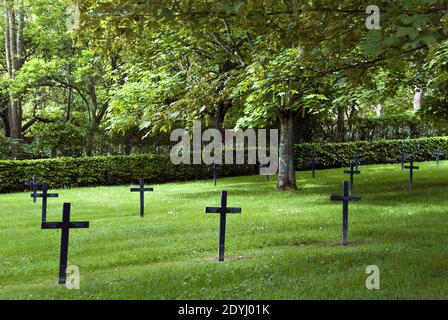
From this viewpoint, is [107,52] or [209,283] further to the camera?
[107,52]

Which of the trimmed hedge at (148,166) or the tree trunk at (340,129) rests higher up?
the tree trunk at (340,129)

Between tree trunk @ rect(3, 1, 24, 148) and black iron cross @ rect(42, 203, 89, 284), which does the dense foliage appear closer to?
tree trunk @ rect(3, 1, 24, 148)

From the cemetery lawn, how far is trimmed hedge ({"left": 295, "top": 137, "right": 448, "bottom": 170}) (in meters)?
12.0

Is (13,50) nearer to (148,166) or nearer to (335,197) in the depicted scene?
(148,166)

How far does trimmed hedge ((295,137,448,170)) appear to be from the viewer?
29.9 m

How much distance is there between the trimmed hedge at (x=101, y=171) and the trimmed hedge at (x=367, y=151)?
372 centimetres

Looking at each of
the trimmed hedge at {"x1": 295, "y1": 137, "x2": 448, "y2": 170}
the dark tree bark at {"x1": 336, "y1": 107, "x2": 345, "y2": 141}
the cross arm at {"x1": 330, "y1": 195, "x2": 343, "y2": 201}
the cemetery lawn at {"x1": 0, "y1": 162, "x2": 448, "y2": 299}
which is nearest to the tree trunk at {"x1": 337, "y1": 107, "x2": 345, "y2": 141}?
the dark tree bark at {"x1": 336, "y1": 107, "x2": 345, "y2": 141}

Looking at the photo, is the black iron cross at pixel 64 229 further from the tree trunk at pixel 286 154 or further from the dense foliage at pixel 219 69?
the tree trunk at pixel 286 154

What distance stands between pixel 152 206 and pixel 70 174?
10088mm

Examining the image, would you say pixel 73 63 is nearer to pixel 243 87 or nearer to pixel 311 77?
pixel 243 87

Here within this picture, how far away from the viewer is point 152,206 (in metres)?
16.4

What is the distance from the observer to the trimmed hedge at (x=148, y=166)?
24.0 meters

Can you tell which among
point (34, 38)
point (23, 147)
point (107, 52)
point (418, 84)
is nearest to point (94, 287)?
point (107, 52)

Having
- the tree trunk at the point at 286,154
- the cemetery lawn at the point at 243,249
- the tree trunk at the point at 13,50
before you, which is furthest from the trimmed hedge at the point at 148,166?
the tree trunk at the point at 286,154
